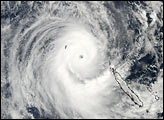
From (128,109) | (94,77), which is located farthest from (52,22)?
(128,109)

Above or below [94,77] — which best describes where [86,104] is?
below

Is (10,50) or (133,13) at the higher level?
(133,13)

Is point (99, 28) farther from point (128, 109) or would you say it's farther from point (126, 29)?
point (128, 109)

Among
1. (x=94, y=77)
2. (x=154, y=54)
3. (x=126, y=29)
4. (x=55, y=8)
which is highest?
(x=55, y=8)

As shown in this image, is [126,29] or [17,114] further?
[17,114]

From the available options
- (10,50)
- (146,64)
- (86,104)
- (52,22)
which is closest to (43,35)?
(52,22)

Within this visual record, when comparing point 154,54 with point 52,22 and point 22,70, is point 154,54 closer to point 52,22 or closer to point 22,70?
point 52,22

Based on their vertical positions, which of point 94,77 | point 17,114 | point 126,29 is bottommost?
point 17,114

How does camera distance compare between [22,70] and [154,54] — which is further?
[22,70]
